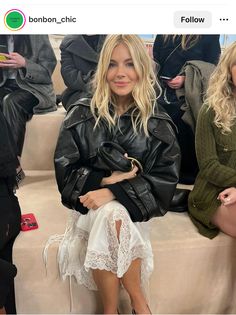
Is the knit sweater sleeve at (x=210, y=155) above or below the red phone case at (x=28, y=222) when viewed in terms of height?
above

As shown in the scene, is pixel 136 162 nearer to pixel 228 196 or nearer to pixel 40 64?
pixel 228 196

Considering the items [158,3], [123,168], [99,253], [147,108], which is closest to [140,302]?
[99,253]

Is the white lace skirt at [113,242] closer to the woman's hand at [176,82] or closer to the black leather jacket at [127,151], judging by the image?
the black leather jacket at [127,151]

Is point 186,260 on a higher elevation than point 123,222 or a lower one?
lower

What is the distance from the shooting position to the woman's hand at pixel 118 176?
83cm

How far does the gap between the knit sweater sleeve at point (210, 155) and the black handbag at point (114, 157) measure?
19 centimetres

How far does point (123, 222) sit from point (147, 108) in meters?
0.26

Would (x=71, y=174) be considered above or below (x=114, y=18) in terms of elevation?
below

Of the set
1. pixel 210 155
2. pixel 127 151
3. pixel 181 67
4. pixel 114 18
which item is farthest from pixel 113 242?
pixel 181 67

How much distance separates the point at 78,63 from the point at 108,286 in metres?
0.57

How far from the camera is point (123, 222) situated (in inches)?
29.9

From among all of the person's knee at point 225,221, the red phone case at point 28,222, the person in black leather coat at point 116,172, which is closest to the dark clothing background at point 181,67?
the person in black leather coat at point 116,172

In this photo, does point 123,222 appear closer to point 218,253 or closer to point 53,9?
point 218,253

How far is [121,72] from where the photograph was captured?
811 mm
